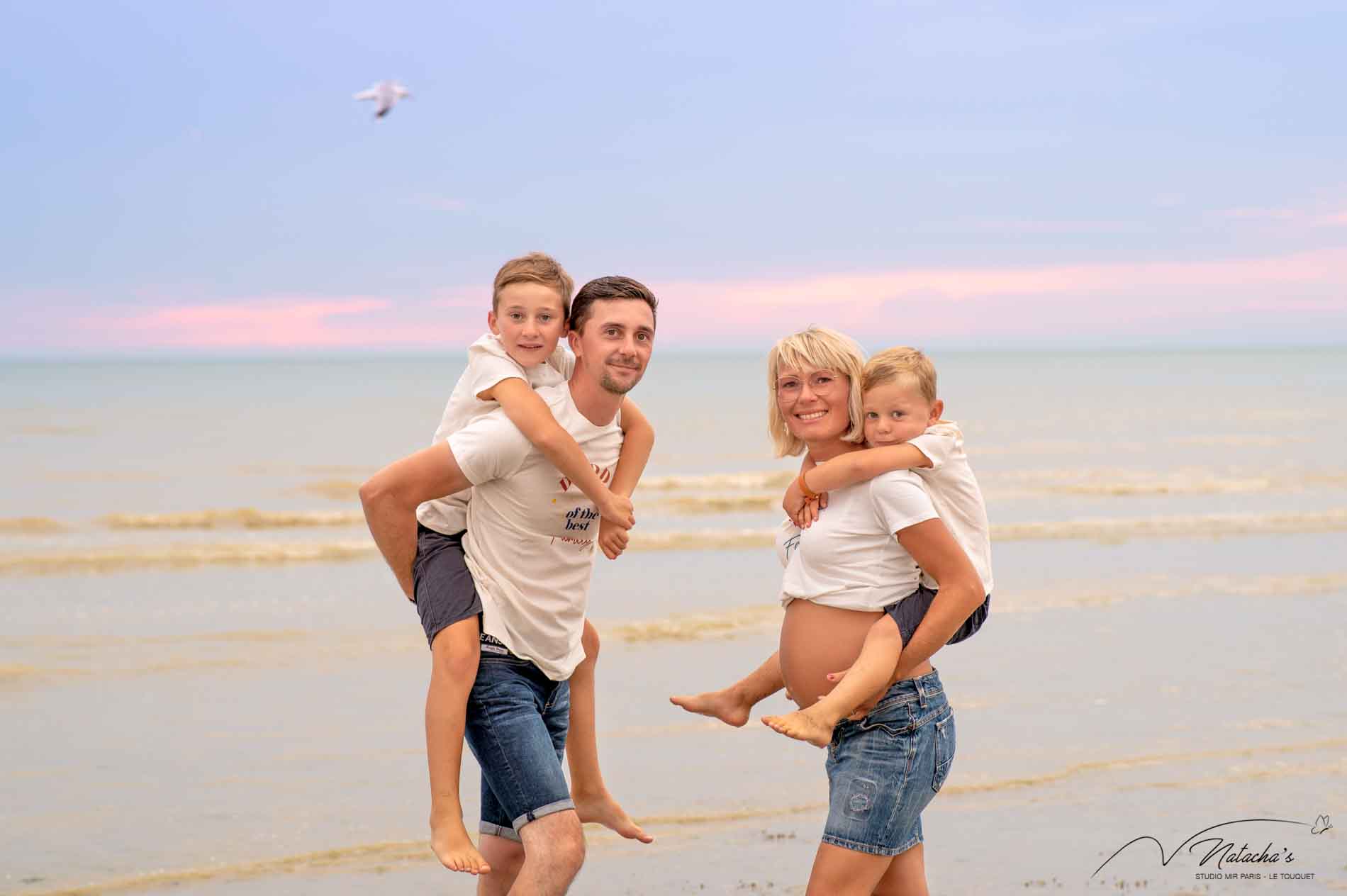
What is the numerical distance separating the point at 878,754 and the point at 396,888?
3.20m

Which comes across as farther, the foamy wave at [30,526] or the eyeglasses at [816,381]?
the foamy wave at [30,526]

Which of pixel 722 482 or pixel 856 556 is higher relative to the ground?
pixel 856 556

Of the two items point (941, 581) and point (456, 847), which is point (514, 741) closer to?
point (456, 847)

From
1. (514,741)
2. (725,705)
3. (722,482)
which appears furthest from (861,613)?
(722,482)

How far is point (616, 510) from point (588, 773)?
1.13 meters

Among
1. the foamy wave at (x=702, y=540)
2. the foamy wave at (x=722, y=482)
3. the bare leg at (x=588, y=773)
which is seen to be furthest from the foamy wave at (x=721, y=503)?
the bare leg at (x=588, y=773)

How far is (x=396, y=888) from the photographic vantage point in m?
5.92

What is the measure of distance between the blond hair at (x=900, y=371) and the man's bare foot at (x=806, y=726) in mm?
943

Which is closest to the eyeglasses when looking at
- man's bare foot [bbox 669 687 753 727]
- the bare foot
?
man's bare foot [bbox 669 687 753 727]

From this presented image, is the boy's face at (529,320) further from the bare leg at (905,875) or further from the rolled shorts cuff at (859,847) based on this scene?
the bare leg at (905,875)

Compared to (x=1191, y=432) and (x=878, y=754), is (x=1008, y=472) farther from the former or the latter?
(x=878, y=754)

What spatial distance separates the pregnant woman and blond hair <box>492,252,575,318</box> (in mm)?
761

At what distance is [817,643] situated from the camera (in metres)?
3.76

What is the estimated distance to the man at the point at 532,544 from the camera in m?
3.77
